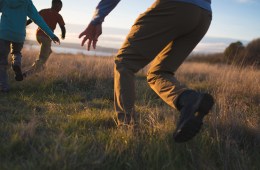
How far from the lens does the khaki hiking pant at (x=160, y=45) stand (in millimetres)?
3176

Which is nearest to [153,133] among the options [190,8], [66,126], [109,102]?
[66,126]

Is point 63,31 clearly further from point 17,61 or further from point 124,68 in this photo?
point 124,68

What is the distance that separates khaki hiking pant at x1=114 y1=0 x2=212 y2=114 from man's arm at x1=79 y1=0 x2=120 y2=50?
0.84 feet

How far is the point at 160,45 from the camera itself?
326 centimetres

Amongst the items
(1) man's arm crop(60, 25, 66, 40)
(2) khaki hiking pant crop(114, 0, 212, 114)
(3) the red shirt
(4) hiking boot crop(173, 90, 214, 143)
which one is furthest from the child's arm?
(4) hiking boot crop(173, 90, 214, 143)

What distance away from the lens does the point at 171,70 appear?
11.6 ft

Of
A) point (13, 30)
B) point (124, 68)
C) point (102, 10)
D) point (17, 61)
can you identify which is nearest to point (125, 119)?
point (124, 68)

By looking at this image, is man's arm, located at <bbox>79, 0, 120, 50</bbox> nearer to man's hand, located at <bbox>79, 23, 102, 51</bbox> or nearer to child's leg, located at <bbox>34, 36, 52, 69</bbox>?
man's hand, located at <bbox>79, 23, 102, 51</bbox>

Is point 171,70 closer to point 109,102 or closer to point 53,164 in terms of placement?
point 53,164

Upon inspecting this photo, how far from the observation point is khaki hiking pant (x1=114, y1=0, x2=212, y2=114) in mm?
3176

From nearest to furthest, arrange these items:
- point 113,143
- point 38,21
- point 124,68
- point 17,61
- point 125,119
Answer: point 113,143 → point 124,68 → point 125,119 → point 17,61 → point 38,21

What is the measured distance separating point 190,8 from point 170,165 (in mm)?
1236

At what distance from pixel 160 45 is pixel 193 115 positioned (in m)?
0.75

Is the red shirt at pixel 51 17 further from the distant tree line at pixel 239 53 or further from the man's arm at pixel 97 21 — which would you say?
the distant tree line at pixel 239 53
